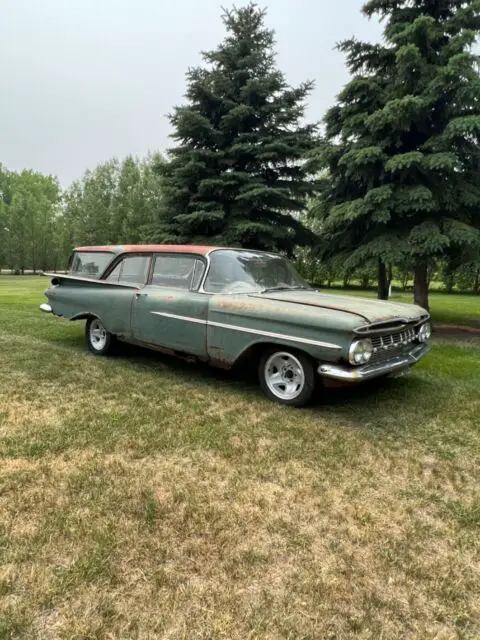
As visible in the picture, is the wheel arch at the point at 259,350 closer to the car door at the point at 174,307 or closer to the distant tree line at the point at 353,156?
the car door at the point at 174,307

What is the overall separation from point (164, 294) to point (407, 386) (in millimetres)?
3240

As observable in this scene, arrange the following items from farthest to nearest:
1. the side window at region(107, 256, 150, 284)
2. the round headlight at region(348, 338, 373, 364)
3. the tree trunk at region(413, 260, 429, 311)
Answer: the tree trunk at region(413, 260, 429, 311), the side window at region(107, 256, 150, 284), the round headlight at region(348, 338, 373, 364)

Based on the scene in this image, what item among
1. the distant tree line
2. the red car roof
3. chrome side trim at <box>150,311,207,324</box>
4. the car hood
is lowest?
chrome side trim at <box>150,311,207,324</box>

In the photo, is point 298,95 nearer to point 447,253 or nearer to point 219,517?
point 447,253

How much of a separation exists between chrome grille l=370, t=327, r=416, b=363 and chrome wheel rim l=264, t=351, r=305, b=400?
77cm

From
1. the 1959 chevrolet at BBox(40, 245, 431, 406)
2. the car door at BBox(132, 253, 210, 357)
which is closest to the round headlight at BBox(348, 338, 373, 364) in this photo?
the 1959 chevrolet at BBox(40, 245, 431, 406)

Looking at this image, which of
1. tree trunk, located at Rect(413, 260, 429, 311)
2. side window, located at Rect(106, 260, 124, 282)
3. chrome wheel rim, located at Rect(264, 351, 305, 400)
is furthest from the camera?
tree trunk, located at Rect(413, 260, 429, 311)

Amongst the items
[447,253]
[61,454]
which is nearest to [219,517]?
[61,454]

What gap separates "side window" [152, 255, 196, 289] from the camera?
525 centimetres

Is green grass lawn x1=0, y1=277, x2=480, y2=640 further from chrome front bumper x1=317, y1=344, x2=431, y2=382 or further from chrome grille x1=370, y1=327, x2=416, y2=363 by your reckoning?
chrome grille x1=370, y1=327, x2=416, y2=363

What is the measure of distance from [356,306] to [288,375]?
1.03 m

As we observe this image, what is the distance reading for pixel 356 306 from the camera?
4.38m

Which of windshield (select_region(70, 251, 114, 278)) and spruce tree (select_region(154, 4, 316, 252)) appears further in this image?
spruce tree (select_region(154, 4, 316, 252))

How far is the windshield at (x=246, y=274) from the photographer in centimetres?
500
